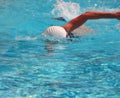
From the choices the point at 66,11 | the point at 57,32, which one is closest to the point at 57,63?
the point at 57,32

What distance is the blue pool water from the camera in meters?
3.43

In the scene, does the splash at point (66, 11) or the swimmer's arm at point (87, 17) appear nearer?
the swimmer's arm at point (87, 17)

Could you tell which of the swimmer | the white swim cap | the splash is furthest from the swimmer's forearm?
the splash

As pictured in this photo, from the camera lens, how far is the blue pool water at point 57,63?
11.3ft

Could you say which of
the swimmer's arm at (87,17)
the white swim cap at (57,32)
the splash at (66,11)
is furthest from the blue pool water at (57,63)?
the splash at (66,11)

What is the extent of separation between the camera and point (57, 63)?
4.32 m

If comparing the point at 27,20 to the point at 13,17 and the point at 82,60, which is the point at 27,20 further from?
the point at 82,60

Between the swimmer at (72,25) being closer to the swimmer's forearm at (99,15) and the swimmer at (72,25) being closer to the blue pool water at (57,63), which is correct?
the swimmer's forearm at (99,15)

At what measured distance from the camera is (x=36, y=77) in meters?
3.80

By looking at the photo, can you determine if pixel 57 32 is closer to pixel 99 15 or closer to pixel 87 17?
pixel 87 17

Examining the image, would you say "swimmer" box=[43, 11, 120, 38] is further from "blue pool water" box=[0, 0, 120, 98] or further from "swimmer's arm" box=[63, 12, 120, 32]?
"blue pool water" box=[0, 0, 120, 98]

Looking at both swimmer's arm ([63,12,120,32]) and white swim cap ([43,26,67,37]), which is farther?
white swim cap ([43,26,67,37])

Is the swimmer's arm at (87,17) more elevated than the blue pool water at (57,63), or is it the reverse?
the swimmer's arm at (87,17)

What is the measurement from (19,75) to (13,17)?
456 cm
